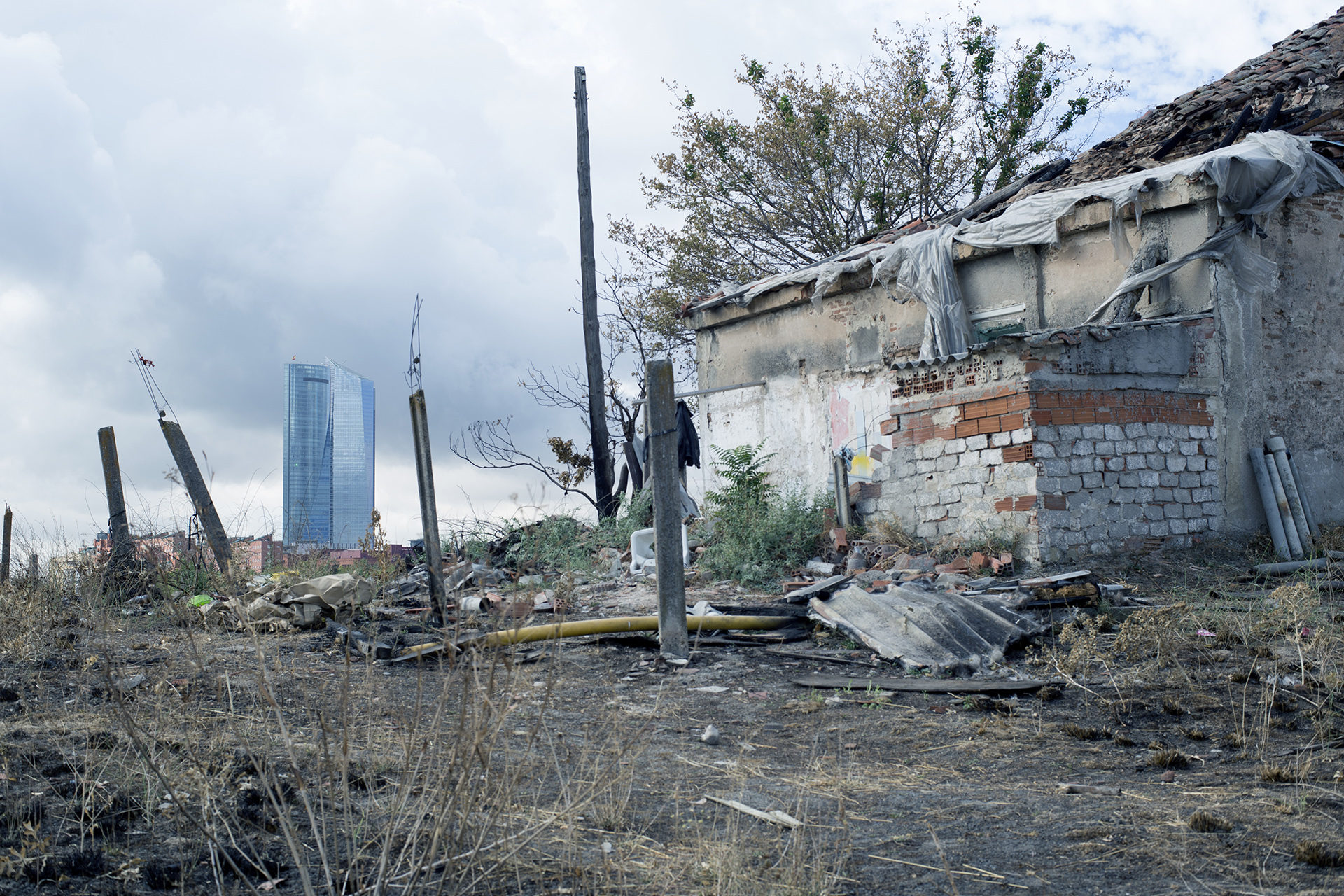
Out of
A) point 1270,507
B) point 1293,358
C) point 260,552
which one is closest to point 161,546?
point 260,552

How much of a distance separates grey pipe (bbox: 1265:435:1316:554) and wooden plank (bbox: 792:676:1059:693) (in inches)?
229

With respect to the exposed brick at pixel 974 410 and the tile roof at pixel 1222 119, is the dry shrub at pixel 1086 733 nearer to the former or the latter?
the exposed brick at pixel 974 410

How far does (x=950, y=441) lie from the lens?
9.30 metres

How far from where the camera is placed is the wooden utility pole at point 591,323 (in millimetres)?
14312

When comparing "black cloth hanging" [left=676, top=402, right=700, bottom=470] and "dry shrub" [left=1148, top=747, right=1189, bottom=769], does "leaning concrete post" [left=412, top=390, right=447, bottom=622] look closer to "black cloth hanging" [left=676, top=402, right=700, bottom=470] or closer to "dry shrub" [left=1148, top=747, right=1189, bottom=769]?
"dry shrub" [left=1148, top=747, right=1189, bottom=769]

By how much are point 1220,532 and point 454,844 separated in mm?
9396

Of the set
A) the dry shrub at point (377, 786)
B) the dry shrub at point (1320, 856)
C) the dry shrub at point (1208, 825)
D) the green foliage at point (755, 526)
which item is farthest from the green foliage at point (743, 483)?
the dry shrub at point (1320, 856)

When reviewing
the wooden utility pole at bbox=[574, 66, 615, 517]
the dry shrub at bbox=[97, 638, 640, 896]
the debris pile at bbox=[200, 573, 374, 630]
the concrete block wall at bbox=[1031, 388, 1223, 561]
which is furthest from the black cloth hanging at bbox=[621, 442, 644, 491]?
the dry shrub at bbox=[97, 638, 640, 896]

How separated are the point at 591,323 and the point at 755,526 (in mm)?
5324

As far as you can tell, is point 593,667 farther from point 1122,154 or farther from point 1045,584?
point 1122,154

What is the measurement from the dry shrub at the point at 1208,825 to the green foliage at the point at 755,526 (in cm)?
632

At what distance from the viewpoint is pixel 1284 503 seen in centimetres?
955

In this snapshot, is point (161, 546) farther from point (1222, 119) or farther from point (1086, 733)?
point (1222, 119)

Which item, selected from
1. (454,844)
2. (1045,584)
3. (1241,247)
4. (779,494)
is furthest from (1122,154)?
(454,844)
